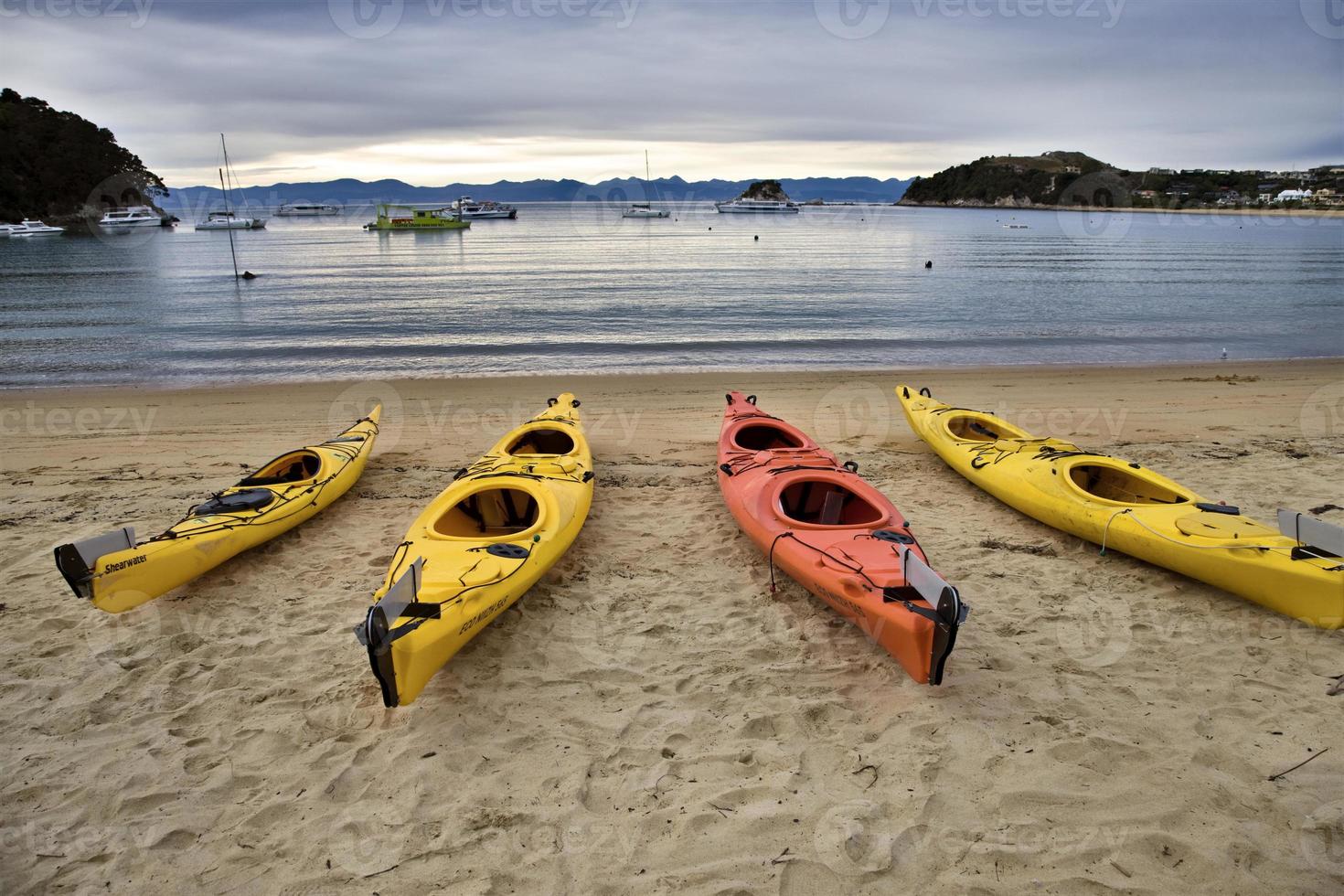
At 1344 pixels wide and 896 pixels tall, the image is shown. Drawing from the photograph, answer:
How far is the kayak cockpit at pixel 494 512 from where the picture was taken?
19.5ft

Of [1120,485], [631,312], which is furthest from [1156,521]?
[631,312]

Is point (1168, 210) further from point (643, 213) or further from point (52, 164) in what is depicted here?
point (52, 164)

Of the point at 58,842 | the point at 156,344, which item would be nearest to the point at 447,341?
the point at 156,344

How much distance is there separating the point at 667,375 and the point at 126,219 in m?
81.0

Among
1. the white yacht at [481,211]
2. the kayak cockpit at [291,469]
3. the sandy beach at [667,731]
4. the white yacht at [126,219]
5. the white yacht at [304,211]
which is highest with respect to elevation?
the white yacht at [304,211]

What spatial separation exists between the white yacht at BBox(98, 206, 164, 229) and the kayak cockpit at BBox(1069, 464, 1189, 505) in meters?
85.9

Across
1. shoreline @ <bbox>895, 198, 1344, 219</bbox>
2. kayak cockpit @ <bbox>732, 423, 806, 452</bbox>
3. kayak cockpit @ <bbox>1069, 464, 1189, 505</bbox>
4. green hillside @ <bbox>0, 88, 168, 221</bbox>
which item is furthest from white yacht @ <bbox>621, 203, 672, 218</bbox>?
kayak cockpit @ <bbox>1069, 464, 1189, 505</bbox>

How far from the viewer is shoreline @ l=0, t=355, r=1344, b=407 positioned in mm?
12445

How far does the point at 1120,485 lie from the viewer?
6.54m

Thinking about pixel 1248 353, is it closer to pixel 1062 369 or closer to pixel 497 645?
pixel 1062 369

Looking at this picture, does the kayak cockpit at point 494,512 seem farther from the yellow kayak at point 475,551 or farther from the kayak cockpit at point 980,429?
the kayak cockpit at point 980,429

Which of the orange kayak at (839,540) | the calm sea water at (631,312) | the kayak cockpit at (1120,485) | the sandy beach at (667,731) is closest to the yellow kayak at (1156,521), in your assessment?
the kayak cockpit at (1120,485)

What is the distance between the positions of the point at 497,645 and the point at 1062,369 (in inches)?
509

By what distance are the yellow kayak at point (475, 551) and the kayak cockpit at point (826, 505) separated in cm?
182
